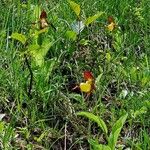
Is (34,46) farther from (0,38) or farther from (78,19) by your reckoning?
(78,19)

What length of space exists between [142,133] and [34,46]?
675mm

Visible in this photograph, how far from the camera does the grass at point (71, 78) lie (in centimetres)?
193

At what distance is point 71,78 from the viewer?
230 centimetres

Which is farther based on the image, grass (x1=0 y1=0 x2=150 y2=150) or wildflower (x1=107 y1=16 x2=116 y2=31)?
wildflower (x1=107 y1=16 x2=116 y2=31)

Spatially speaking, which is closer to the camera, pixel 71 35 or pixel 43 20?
pixel 43 20

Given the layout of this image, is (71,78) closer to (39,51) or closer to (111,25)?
(39,51)

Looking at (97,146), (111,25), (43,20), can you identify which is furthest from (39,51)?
(97,146)

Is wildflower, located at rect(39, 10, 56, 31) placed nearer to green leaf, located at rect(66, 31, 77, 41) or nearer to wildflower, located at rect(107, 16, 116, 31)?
green leaf, located at rect(66, 31, 77, 41)

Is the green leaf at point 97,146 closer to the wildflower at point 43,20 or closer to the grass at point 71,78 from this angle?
the grass at point 71,78

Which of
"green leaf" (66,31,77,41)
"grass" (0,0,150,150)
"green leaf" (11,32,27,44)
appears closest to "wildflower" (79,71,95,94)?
"grass" (0,0,150,150)

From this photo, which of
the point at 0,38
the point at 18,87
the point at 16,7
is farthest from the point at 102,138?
the point at 16,7

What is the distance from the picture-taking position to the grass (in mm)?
1927

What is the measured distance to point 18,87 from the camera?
205cm

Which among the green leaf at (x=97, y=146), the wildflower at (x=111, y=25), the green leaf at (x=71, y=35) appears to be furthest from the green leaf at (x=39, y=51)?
the green leaf at (x=97, y=146)
